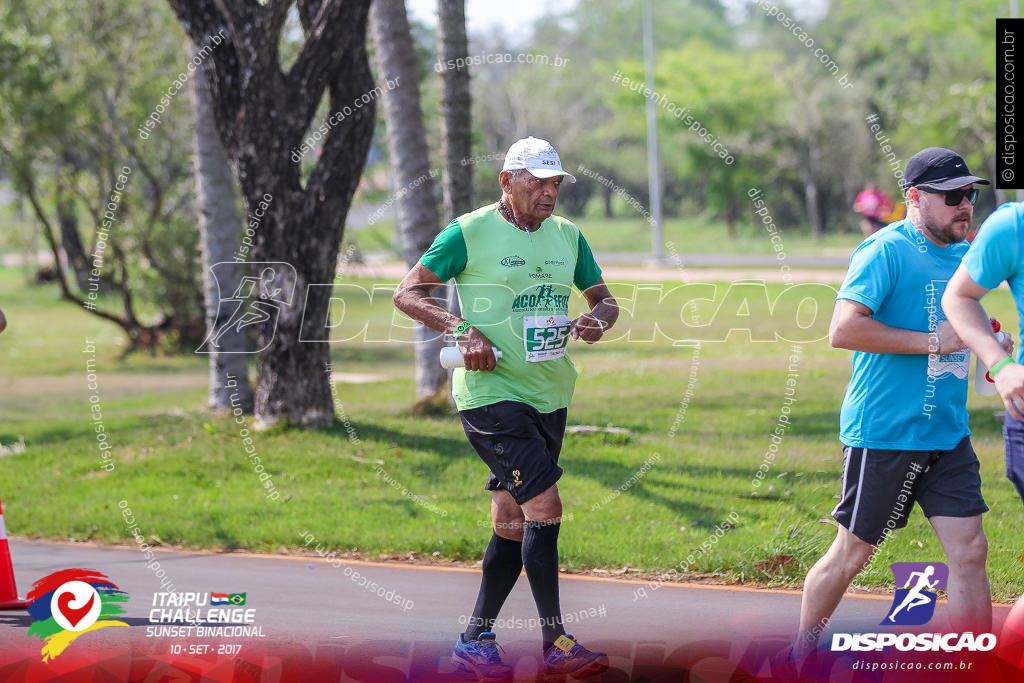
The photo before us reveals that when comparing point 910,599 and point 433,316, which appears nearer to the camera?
point 433,316

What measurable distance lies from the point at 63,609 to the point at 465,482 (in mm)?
3942

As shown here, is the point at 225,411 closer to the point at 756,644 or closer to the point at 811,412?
the point at 811,412

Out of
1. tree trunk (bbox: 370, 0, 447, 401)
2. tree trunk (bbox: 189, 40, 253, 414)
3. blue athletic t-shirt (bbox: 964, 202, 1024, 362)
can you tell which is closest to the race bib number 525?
blue athletic t-shirt (bbox: 964, 202, 1024, 362)

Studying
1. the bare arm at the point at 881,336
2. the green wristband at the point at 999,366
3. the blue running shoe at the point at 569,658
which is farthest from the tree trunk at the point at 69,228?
the green wristband at the point at 999,366

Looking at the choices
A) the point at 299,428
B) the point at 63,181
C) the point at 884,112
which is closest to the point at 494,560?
the point at 299,428

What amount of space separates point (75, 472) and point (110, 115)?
13.7 m

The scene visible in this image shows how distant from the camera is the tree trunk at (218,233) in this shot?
39.1 ft

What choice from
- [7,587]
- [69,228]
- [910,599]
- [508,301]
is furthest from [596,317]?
[69,228]

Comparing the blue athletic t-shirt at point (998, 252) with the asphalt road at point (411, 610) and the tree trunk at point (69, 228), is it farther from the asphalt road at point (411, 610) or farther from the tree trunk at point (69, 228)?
the tree trunk at point (69, 228)

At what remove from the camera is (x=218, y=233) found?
11.9 m

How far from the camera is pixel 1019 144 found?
27.8 ft

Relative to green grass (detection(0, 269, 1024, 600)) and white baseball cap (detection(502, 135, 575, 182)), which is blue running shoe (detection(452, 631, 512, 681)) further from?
green grass (detection(0, 269, 1024, 600))

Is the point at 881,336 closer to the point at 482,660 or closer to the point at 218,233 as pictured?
the point at 482,660

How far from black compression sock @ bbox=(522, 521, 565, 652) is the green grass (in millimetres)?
2101
